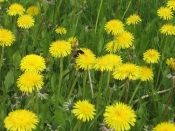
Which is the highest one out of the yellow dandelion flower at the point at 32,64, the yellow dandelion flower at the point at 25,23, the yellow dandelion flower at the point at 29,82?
the yellow dandelion flower at the point at 25,23

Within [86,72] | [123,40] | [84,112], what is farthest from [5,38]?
[84,112]

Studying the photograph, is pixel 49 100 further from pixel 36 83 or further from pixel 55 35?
pixel 55 35

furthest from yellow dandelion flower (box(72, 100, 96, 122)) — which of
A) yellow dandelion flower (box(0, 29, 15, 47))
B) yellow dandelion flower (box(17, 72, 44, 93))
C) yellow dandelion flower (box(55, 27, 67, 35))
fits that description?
yellow dandelion flower (box(55, 27, 67, 35))

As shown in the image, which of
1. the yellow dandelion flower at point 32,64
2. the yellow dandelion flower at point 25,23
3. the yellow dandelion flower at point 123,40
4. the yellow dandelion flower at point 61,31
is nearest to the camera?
the yellow dandelion flower at point 32,64

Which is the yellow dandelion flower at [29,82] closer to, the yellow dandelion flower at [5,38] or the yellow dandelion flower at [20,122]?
the yellow dandelion flower at [20,122]

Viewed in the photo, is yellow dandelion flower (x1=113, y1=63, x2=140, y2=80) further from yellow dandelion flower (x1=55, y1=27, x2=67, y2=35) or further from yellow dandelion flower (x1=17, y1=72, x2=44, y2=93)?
yellow dandelion flower (x1=55, y1=27, x2=67, y2=35)

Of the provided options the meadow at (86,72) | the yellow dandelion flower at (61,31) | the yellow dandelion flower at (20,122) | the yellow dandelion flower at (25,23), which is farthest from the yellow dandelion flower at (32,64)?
the yellow dandelion flower at (61,31)

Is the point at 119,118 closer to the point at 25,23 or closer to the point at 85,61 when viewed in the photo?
the point at 85,61

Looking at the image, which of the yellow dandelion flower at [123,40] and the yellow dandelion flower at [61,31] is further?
the yellow dandelion flower at [61,31]
